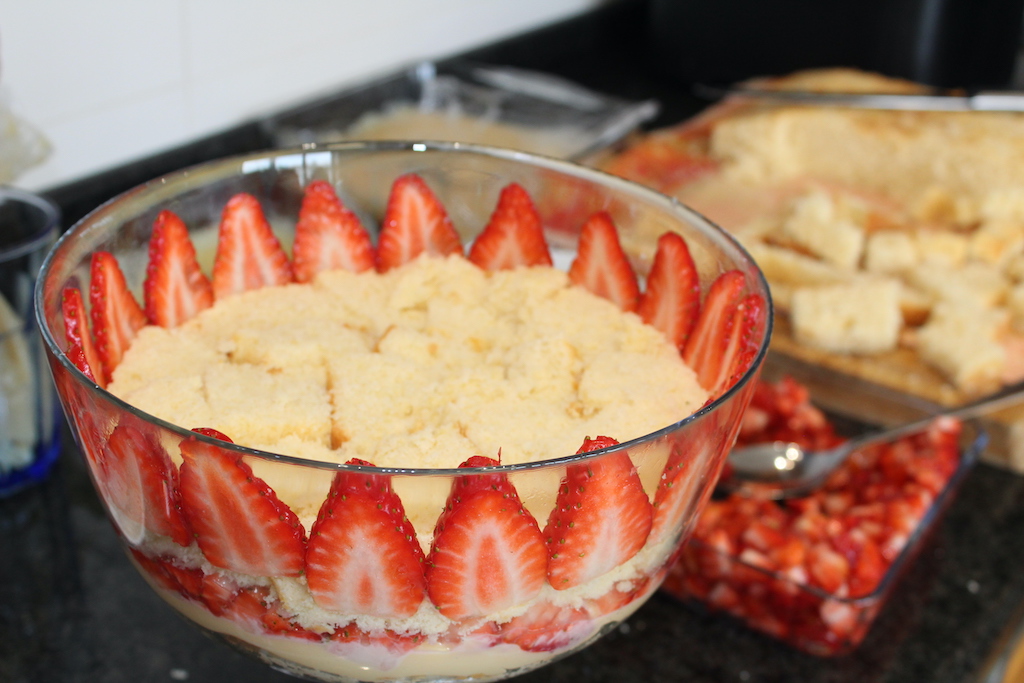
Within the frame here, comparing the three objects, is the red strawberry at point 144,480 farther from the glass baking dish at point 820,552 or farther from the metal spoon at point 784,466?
the metal spoon at point 784,466

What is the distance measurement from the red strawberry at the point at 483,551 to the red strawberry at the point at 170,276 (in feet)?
0.88

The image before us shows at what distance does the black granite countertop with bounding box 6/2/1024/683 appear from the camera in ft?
2.41

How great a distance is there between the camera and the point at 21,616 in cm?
75

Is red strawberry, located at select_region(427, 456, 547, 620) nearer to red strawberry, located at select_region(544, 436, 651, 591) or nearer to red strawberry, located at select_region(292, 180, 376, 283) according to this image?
red strawberry, located at select_region(544, 436, 651, 591)

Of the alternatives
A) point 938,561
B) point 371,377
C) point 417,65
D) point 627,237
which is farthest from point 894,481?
point 417,65

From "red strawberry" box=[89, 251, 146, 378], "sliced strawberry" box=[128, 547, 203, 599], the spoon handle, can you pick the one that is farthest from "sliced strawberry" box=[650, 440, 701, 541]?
the spoon handle

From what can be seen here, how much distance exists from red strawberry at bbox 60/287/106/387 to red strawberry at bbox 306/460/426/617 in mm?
175

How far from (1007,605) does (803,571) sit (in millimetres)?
212

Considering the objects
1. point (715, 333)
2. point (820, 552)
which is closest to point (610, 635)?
point (820, 552)

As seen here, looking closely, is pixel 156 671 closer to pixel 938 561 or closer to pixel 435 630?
pixel 435 630

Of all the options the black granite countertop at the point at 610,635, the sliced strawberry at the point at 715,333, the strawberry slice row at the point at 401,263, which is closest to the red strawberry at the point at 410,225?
the strawberry slice row at the point at 401,263

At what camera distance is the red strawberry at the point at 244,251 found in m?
0.67

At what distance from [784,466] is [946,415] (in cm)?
18

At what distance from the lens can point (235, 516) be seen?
17.9 inches
